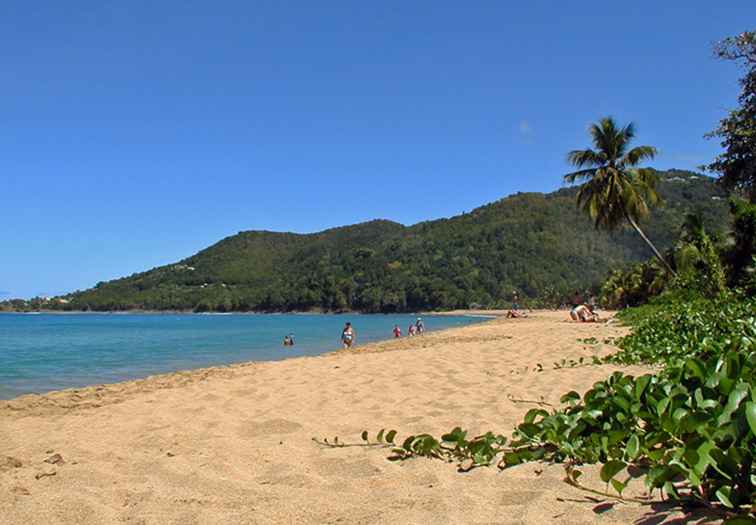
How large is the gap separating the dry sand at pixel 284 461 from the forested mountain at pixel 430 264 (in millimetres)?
97648

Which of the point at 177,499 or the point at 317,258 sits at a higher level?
the point at 317,258

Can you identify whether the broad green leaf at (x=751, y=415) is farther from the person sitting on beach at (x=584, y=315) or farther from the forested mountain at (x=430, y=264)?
the forested mountain at (x=430, y=264)

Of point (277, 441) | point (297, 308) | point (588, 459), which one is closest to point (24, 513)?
point (277, 441)

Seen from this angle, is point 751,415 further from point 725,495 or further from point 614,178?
point 614,178

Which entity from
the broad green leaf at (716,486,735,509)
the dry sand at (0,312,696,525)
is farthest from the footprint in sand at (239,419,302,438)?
the broad green leaf at (716,486,735,509)

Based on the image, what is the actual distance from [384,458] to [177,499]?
1.14 metres

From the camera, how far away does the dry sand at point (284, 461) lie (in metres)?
2.52

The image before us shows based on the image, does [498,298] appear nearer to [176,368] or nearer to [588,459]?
[176,368]

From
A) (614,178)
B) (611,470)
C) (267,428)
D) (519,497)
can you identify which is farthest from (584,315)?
(611,470)

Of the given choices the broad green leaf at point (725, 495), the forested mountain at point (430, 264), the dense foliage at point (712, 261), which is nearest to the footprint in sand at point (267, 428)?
the broad green leaf at point (725, 495)

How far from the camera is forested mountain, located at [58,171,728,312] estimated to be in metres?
124

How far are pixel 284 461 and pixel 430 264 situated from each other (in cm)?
13626

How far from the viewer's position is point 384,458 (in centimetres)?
341

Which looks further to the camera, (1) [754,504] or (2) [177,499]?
(2) [177,499]
